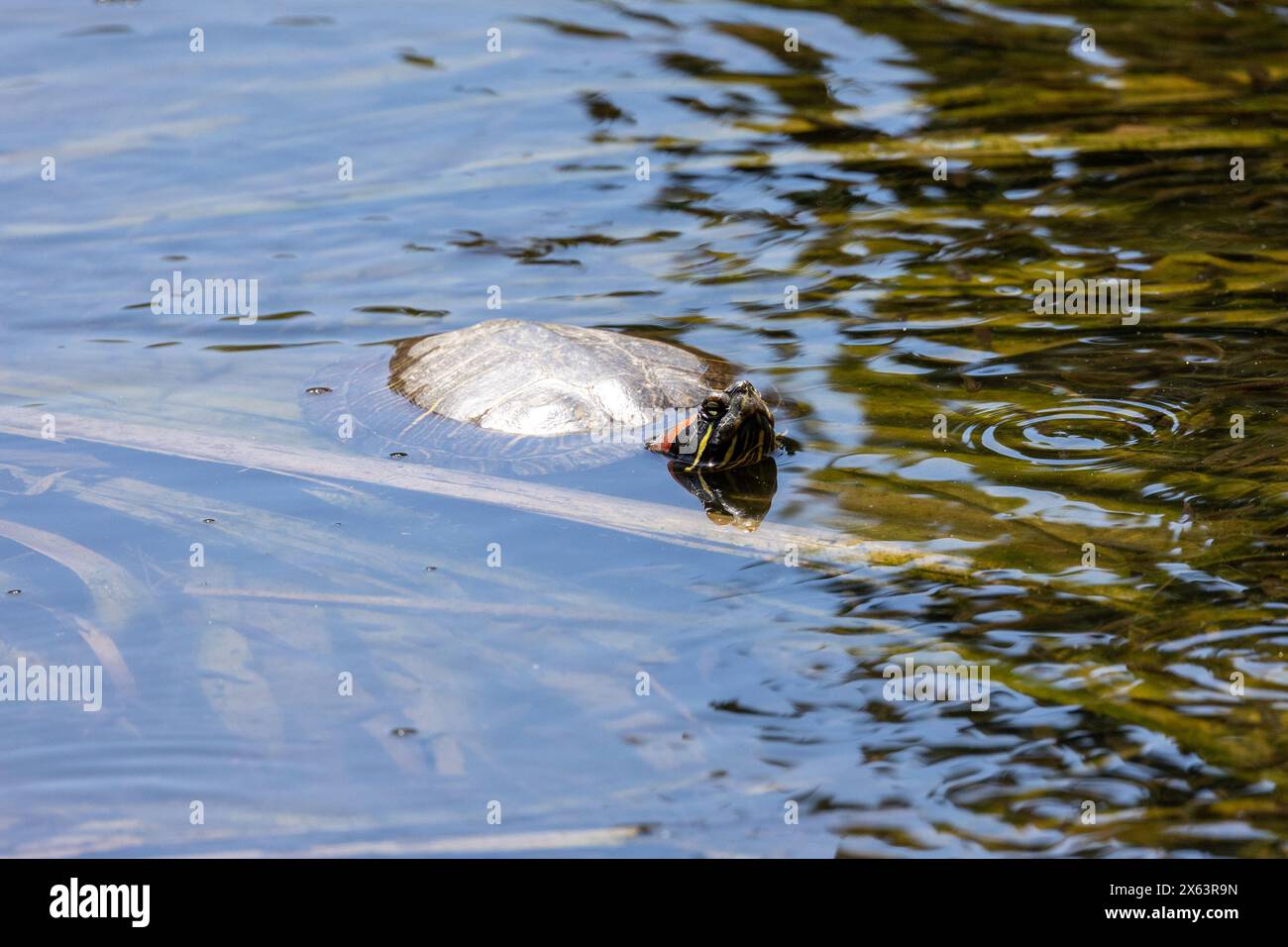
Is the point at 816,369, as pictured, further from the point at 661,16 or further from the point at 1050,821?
the point at 661,16

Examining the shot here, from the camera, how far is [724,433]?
6090 millimetres

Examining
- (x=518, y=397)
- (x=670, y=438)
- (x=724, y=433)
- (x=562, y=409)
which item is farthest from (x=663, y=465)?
(x=518, y=397)

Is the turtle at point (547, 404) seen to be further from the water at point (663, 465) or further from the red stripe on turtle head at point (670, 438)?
the water at point (663, 465)

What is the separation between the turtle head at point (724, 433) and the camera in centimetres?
604

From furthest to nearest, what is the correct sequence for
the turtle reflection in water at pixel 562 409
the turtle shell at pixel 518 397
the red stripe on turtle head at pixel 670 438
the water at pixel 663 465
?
the turtle shell at pixel 518 397
the red stripe on turtle head at pixel 670 438
the turtle reflection in water at pixel 562 409
the water at pixel 663 465

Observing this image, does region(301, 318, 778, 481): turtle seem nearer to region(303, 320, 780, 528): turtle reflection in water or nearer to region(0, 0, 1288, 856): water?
region(303, 320, 780, 528): turtle reflection in water

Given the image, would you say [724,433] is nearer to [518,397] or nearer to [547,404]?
[547,404]

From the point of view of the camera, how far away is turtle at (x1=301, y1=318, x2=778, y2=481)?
6.23 m

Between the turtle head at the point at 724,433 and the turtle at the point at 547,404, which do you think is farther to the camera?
the turtle at the point at 547,404

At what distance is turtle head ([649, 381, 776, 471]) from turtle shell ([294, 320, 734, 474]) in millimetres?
201

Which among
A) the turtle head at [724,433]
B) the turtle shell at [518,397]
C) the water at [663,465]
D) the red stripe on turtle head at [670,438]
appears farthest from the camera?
the turtle shell at [518,397]

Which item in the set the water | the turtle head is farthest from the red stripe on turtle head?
the water

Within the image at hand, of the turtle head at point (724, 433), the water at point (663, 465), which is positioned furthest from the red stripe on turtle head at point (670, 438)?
the water at point (663, 465)

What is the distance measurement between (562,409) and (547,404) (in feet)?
0.29
